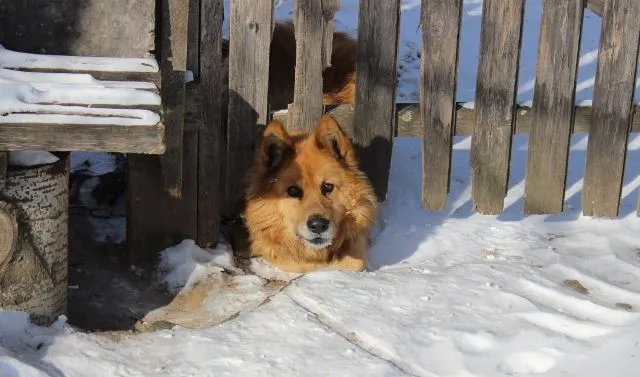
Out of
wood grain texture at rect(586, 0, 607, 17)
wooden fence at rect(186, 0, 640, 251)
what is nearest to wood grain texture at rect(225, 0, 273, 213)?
wooden fence at rect(186, 0, 640, 251)

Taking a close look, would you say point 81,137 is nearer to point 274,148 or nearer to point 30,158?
point 30,158

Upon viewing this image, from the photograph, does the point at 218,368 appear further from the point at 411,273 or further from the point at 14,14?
the point at 14,14

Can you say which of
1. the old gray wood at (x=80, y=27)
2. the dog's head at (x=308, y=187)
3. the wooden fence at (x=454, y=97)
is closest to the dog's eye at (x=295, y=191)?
the dog's head at (x=308, y=187)

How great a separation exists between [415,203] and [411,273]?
3.50ft

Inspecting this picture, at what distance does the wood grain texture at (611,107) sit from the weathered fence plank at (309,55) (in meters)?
1.45

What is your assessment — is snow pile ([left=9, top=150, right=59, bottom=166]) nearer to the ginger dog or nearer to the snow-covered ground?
the snow-covered ground

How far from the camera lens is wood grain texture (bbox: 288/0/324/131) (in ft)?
15.8

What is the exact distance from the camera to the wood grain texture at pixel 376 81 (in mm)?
4832

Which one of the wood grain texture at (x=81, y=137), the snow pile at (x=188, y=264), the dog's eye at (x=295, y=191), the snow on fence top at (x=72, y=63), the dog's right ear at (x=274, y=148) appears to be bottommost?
the snow pile at (x=188, y=264)

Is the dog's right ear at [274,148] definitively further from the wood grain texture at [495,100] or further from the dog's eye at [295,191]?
the wood grain texture at [495,100]

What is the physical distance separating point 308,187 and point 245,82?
25.9 inches

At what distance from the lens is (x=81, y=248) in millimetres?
5078

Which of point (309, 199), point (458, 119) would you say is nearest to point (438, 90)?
point (458, 119)

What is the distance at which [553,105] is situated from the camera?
495 cm
